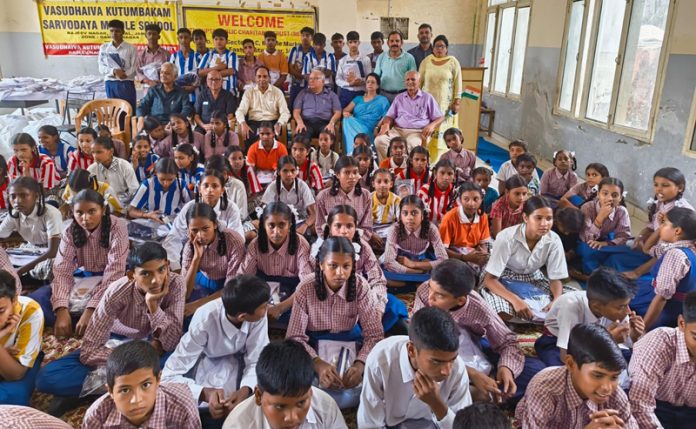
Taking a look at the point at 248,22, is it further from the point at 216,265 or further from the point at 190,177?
the point at 216,265

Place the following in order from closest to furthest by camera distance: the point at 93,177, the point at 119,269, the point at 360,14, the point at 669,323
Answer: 1. the point at 669,323
2. the point at 119,269
3. the point at 93,177
4. the point at 360,14

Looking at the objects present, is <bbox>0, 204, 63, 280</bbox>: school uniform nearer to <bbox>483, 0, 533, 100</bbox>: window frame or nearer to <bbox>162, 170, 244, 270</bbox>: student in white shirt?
<bbox>162, 170, 244, 270</bbox>: student in white shirt

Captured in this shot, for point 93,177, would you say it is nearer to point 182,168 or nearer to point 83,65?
point 182,168

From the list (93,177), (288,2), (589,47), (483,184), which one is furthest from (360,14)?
(93,177)

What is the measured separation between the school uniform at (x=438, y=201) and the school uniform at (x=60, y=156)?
10.1ft

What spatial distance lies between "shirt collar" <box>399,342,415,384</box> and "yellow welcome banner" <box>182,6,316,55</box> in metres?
6.43

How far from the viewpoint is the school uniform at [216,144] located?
4.83 metres

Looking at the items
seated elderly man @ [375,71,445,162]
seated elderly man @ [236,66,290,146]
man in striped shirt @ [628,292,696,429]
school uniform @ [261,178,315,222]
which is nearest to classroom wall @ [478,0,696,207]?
seated elderly man @ [375,71,445,162]

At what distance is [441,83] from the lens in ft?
18.0

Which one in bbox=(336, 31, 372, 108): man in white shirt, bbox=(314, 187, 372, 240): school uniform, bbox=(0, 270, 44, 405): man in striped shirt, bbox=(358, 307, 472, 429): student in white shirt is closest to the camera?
bbox=(358, 307, 472, 429): student in white shirt

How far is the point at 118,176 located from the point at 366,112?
8.72 ft

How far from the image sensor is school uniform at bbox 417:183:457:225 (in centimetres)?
A: 390

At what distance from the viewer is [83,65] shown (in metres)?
7.46

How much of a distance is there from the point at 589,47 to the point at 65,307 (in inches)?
224
